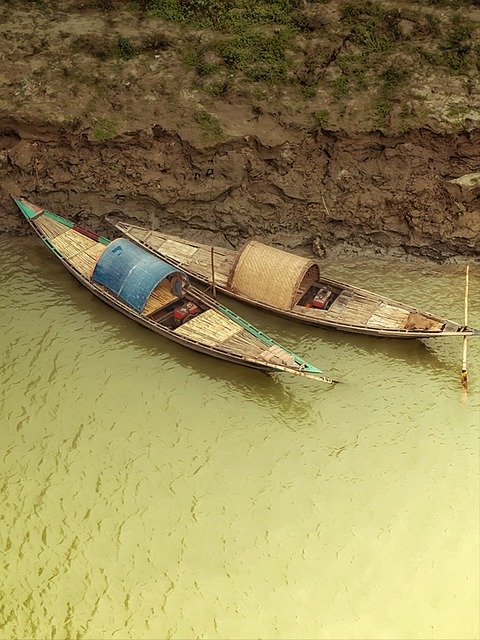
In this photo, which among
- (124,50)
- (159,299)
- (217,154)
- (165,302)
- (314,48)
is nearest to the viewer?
(165,302)

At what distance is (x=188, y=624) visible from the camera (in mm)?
11500

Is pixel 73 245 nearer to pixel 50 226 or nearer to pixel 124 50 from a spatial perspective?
pixel 50 226

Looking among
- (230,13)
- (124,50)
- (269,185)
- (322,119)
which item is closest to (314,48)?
(322,119)

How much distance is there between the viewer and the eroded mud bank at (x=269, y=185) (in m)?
20.0

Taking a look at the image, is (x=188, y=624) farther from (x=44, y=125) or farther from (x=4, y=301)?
(x=44, y=125)

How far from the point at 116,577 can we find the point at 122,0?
63.2 feet

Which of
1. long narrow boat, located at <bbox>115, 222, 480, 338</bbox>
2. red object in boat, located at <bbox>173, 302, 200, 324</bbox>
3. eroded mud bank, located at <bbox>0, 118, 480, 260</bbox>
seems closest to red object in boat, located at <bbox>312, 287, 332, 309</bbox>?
long narrow boat, located at <bbox>115, 222, 480, 338</bbox>

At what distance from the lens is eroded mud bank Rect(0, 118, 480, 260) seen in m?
20.0

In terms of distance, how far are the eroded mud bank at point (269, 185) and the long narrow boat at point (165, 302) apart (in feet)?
7.38

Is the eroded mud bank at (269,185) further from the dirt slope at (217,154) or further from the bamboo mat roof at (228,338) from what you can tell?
the bamboo mat roof at (228,338)

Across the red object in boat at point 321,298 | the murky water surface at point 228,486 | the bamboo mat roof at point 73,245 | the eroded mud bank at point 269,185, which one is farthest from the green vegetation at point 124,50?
the red object in boat at point 321,298

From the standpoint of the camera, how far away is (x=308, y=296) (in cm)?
1867

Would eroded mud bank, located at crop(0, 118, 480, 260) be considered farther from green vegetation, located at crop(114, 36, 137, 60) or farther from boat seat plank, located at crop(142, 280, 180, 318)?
boat seat plank, located at crop(142, 280, 180, 318)

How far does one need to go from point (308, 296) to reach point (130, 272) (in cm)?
536
